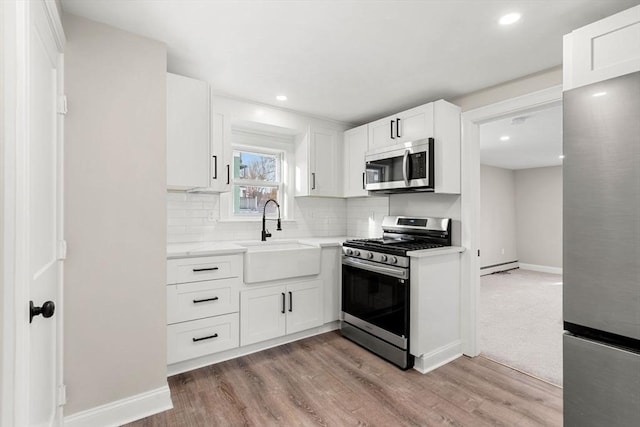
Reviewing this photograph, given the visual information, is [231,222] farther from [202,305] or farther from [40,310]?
[40,310]

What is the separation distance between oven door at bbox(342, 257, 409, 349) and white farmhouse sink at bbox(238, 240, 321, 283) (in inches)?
14.9

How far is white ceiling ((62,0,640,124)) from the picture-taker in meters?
1.70

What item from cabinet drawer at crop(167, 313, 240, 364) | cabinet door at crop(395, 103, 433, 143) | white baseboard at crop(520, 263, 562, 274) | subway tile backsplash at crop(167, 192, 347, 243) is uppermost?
cabinet door at crop(395, 103, 433, 143)

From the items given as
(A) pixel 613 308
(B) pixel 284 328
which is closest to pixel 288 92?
(B) pixel 284 328

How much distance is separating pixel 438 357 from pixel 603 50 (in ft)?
7.75

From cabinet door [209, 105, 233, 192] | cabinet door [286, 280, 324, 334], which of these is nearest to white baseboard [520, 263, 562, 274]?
cabinet door [286, 280, 324, 334]

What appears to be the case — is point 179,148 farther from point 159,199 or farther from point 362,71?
point 362,71

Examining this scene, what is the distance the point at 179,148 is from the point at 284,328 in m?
1.87

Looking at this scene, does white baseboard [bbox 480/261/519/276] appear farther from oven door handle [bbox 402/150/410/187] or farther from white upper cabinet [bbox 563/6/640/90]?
white upper cabinet [bbox 563/6/640/90]

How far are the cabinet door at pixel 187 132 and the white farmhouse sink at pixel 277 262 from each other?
79 cm

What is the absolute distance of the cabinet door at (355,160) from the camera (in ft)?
11.6

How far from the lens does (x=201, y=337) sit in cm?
250

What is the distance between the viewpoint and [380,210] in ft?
12.2

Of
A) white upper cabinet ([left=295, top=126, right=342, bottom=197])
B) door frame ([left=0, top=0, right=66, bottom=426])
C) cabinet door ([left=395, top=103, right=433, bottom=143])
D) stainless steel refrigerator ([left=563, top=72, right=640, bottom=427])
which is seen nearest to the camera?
door frame ([left=0, top=0, right=66, bottom=426])
